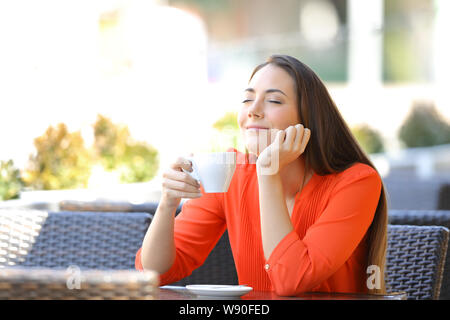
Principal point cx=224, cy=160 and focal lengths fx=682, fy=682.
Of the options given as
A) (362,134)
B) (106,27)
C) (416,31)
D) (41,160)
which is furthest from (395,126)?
(41,160)

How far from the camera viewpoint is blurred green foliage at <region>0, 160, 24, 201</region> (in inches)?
141

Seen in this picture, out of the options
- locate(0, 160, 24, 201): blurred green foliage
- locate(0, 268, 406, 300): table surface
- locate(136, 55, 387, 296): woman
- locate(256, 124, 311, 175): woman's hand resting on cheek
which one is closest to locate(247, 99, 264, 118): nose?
locate(136, 55, 387, 296): woman

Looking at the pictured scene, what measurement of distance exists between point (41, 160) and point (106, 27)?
5505 millimetres

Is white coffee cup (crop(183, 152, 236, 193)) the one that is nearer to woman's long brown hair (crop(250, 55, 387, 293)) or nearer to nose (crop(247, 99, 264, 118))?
nose (crop(247, 99, 264, 118))

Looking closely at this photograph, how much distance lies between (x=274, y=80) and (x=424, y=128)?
10.0 meters

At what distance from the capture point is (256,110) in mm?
1980

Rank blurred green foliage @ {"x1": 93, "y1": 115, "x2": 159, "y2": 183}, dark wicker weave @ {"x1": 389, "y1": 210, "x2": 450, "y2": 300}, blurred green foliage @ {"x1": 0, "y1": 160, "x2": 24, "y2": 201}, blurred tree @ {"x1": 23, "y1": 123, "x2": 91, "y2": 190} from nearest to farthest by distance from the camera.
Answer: dark wicker weave @ {"x1": 389, "y1": 210, "x2": 450, "y2": 300} → blurred green foliage @ {"x1": 0, "y1": 160, "x2": 24, "y2": 201} → blurred tree @ {"x1": 23, "y1": 123, "x2": 91, "y2": 190} → blurred green foliage @ {"x1": 93, "y1": 115, "x2": 159, "y2": 183}

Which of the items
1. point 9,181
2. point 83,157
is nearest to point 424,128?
point 83,157

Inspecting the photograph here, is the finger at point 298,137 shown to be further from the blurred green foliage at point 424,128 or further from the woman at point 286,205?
the blurred green foliage at point 424,128

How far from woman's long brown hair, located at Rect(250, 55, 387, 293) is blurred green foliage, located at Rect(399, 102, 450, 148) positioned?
30.9ft

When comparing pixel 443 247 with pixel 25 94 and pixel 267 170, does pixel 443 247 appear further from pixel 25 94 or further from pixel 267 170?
pixel 25 94

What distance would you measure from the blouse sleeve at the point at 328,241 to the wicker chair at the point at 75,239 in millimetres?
843

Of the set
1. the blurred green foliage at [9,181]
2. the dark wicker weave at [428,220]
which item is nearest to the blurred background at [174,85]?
the blurred green foliage at [9,181]
